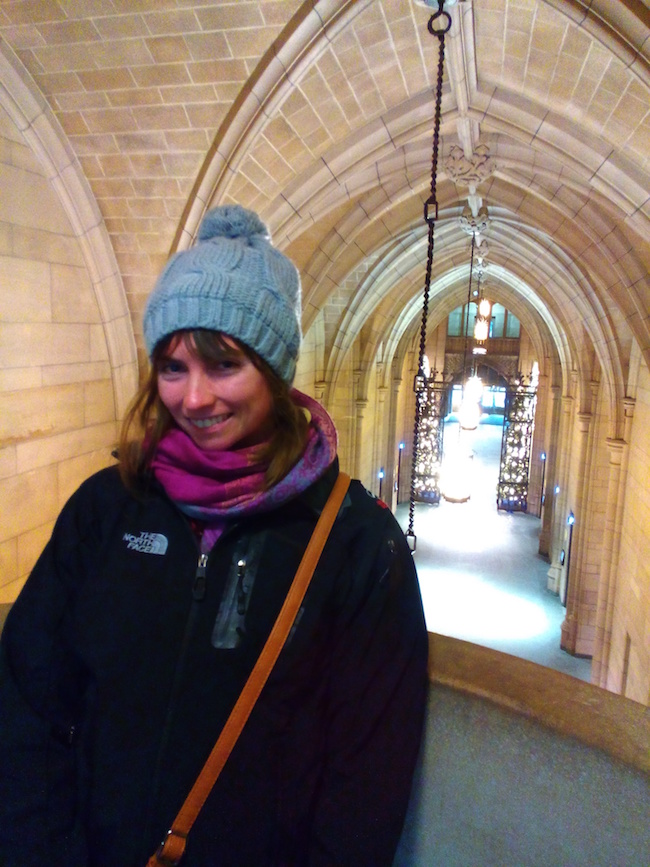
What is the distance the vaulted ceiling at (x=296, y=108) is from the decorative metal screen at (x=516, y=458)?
9752 millimetres

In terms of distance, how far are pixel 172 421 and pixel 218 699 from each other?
56 cm

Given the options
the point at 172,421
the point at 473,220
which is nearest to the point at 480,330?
the point at 473,220

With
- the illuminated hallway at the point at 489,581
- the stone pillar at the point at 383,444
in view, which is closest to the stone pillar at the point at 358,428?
the illuminated hallway at the point at 489,581

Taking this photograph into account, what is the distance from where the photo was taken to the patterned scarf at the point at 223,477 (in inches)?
42.5

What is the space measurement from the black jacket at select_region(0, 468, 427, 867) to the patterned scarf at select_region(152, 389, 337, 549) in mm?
38

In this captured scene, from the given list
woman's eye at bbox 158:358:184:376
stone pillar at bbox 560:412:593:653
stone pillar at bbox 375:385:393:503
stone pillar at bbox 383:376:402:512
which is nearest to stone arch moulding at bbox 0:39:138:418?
woman's eye at bbox 158:358:184:376

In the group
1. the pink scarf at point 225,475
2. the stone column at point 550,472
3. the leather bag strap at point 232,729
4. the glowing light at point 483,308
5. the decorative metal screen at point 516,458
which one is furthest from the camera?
the decorative metal screen at point 516,458

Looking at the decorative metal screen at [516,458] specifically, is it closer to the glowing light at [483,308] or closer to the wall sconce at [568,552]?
the wall sconce at [568,552]

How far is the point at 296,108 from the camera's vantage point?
12.7 feet

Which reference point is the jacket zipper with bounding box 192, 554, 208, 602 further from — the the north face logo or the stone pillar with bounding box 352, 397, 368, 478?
the stone pillar with bounding box 352, 397, 368, 478

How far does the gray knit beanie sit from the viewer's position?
1.11 meters

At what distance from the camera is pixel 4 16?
10.6 ft

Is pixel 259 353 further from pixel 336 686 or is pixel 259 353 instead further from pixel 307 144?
pixel 307 144

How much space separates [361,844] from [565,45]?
12.6 feet
